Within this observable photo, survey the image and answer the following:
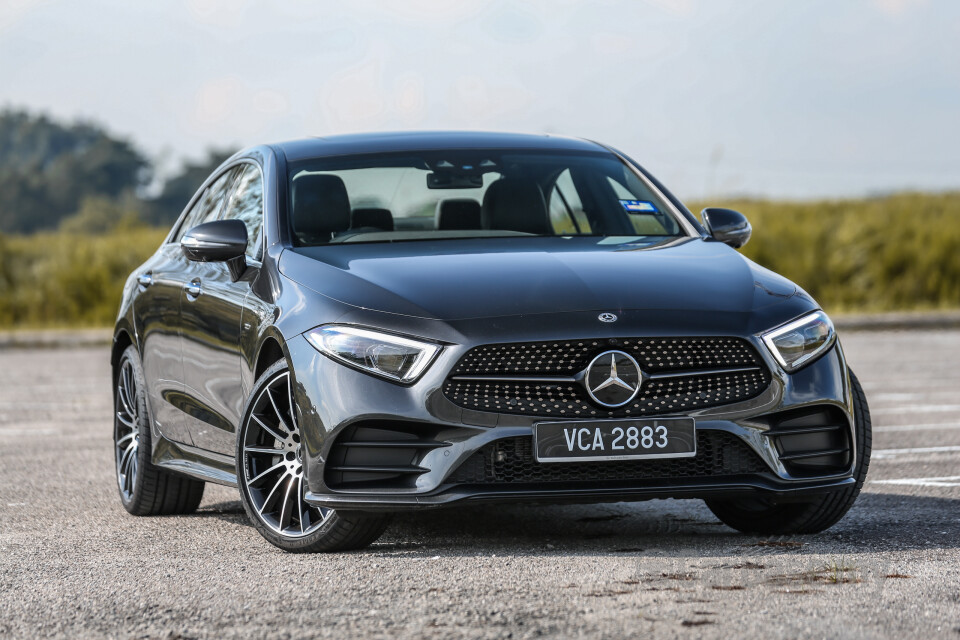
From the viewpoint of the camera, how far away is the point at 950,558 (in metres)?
5.24

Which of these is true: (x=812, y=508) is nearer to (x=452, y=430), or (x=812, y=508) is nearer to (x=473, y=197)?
(x=452, y=430)

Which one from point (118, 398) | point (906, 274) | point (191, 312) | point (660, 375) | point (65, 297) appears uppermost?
point (660, 375)

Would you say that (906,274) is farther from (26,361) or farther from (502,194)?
(502,194)

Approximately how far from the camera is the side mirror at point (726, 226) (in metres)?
6.68

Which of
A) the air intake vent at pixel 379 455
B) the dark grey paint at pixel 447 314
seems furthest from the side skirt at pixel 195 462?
the air intake vent at pixel 379 455

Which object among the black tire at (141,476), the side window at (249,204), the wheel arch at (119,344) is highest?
the side window at (249,204)

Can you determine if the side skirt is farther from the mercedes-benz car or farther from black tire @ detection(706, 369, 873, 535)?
black tire @ detection(706, 369, 873, 535)

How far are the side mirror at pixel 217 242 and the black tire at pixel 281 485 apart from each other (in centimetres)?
72

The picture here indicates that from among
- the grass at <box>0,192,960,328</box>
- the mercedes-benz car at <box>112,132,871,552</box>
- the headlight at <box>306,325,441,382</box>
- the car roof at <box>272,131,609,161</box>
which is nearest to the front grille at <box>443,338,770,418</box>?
the mercedes-benz car at <box>112,132,871,552</box>

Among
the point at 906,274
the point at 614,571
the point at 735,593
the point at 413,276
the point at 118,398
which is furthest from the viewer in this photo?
the point at 906,274

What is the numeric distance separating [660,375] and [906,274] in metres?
19.3

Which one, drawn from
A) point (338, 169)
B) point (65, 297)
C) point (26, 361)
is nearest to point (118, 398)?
point (338, 169)

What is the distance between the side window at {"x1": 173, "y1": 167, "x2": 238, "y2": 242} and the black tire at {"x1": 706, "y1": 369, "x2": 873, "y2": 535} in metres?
2.80

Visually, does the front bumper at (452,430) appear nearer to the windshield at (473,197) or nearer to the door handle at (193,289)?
the windshield at (473,197)
